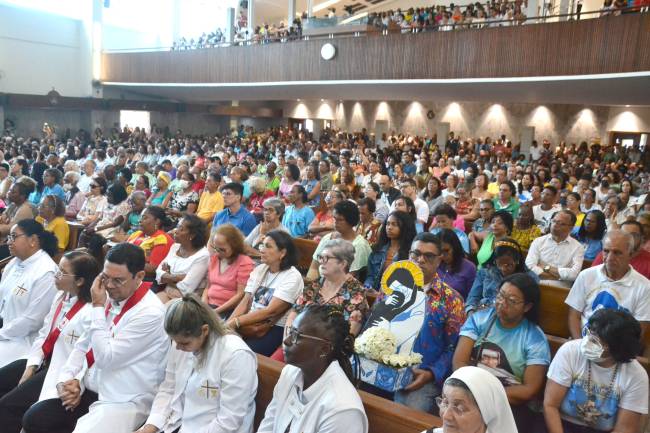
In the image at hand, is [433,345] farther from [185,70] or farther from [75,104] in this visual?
[75,104]

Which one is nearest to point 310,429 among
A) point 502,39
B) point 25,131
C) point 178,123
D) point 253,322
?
point 253,322

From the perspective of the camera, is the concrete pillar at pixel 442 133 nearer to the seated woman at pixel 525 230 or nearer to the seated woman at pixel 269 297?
the seated woman at pixel 525 230

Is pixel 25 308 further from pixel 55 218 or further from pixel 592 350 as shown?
pixel 592 350

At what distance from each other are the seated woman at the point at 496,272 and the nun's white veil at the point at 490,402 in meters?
1.66

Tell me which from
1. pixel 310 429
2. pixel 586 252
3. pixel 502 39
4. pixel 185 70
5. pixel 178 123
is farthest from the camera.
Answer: pixel 178 123

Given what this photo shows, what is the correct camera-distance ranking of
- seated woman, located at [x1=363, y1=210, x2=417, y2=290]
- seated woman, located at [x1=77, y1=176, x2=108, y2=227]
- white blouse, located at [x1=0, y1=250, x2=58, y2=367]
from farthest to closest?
seated woman, located at [x1=77, y1=176, x2=108, y2=227] < seated woman, located at [x1=363, y1=210, x2=417, y2=290] < white blouse, located at [x1=0, y1=250, x2=58, y2=367]

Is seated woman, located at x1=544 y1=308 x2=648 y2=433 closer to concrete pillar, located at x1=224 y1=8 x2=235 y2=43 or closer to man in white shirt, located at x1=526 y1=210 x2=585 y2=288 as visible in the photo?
man in white shirt, located at x1=526 y1=210 x2=585 y2=288

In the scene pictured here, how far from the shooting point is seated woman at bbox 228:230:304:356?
3.32 metres

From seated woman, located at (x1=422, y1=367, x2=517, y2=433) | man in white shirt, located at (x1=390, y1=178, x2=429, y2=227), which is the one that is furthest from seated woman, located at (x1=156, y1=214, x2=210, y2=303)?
seated woman, located at (x1=422, y1=367, x2=517, y2=433)

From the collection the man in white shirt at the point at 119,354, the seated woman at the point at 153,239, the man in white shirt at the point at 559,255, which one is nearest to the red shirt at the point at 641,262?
the man in white shirt at the point at 559,255

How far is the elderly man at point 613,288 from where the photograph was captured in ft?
10.4

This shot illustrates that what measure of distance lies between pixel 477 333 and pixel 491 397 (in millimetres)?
1022

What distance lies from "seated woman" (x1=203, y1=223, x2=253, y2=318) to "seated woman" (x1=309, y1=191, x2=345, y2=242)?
1.79 m

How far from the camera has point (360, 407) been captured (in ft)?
6.55
